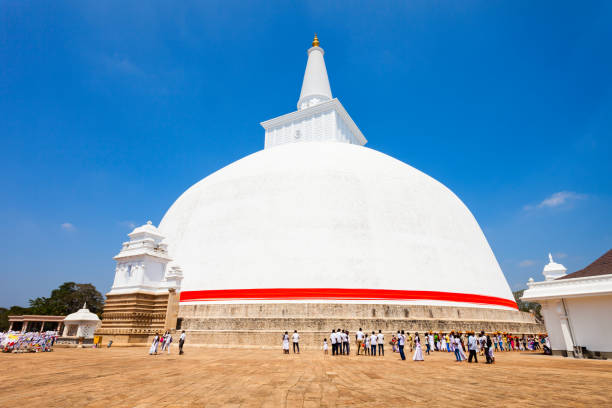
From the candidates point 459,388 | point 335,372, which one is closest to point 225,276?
point 335,372

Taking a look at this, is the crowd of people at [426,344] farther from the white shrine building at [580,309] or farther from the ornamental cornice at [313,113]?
the ornamental cornice at [313,113]

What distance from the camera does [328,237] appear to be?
16.5 metres

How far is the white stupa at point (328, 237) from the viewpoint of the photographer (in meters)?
15.6

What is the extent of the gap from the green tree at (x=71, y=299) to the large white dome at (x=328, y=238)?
29.9m

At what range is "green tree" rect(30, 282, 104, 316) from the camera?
4081 centimetres

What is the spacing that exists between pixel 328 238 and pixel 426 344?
21.1ft

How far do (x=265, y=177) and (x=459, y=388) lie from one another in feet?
50.2

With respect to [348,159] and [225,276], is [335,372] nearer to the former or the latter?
[225,276]

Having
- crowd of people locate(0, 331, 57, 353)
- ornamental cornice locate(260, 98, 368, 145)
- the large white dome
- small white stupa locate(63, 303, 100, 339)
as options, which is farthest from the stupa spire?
crowd of people locate(0, 331, 57, 353)

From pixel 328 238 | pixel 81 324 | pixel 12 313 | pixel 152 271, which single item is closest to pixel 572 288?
pixel 328 238

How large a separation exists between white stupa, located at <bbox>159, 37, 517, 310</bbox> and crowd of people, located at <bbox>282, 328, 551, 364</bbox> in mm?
1756

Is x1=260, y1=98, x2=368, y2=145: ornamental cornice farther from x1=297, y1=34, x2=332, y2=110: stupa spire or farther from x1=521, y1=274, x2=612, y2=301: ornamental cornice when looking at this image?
x1=521, y1=274, x2=612, y2=301: ornamental cornice

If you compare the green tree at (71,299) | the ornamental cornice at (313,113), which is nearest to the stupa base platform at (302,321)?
the ornamental cornice at (313,113)

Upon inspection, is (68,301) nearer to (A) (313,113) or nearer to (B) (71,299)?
(B) (71,299)
